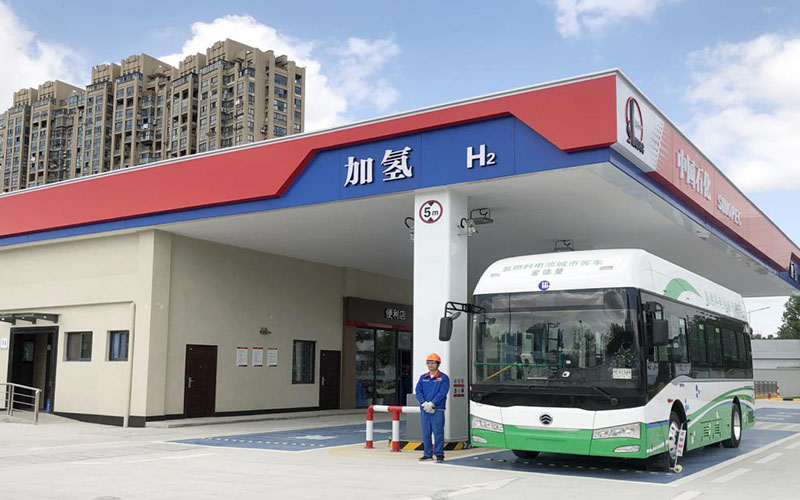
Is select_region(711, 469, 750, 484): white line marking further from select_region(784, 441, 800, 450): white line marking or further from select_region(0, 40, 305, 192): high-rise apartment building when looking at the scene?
select_region(0, 40, 305, 192): high-rise apartment building

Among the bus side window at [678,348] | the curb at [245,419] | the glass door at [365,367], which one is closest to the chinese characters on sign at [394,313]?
the glass door at [365,367]

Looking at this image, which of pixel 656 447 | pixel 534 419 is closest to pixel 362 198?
pixel 534 419

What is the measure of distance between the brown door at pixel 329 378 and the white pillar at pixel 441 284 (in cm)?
1082

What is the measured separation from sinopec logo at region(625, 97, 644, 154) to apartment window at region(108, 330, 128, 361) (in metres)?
13.3

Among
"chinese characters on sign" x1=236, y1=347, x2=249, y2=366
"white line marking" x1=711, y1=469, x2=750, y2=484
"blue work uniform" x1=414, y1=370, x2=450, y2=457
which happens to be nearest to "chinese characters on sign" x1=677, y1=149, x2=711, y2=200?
"white line marking" x1=711, y1=469, x2=750, y2=484

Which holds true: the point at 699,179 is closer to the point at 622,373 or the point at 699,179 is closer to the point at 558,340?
the point at 558,340

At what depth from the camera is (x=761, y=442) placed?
16812 millimetres

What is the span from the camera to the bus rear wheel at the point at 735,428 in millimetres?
15312

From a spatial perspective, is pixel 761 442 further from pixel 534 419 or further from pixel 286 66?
pixel 286 66

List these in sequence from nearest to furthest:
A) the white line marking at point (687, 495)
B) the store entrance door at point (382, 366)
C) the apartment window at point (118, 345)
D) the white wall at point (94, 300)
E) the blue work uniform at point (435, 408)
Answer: the white line marking at point (687, 495)
the blue work uniform at point (435, 408)
the white wall at point (94, 300)
the apartment window at point (118, 345)
the store entrance door at point (382, 366)

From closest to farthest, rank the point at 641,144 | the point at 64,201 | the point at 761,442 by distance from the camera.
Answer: the point at 641,144
the point at 761,442
the point at 64,201

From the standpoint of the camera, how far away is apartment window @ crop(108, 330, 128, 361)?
20219 millimetres

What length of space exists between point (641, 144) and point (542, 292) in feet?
13.8

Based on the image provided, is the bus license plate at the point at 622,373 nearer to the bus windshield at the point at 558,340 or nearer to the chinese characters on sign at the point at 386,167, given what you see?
the bus windshield at the point at 558,340
